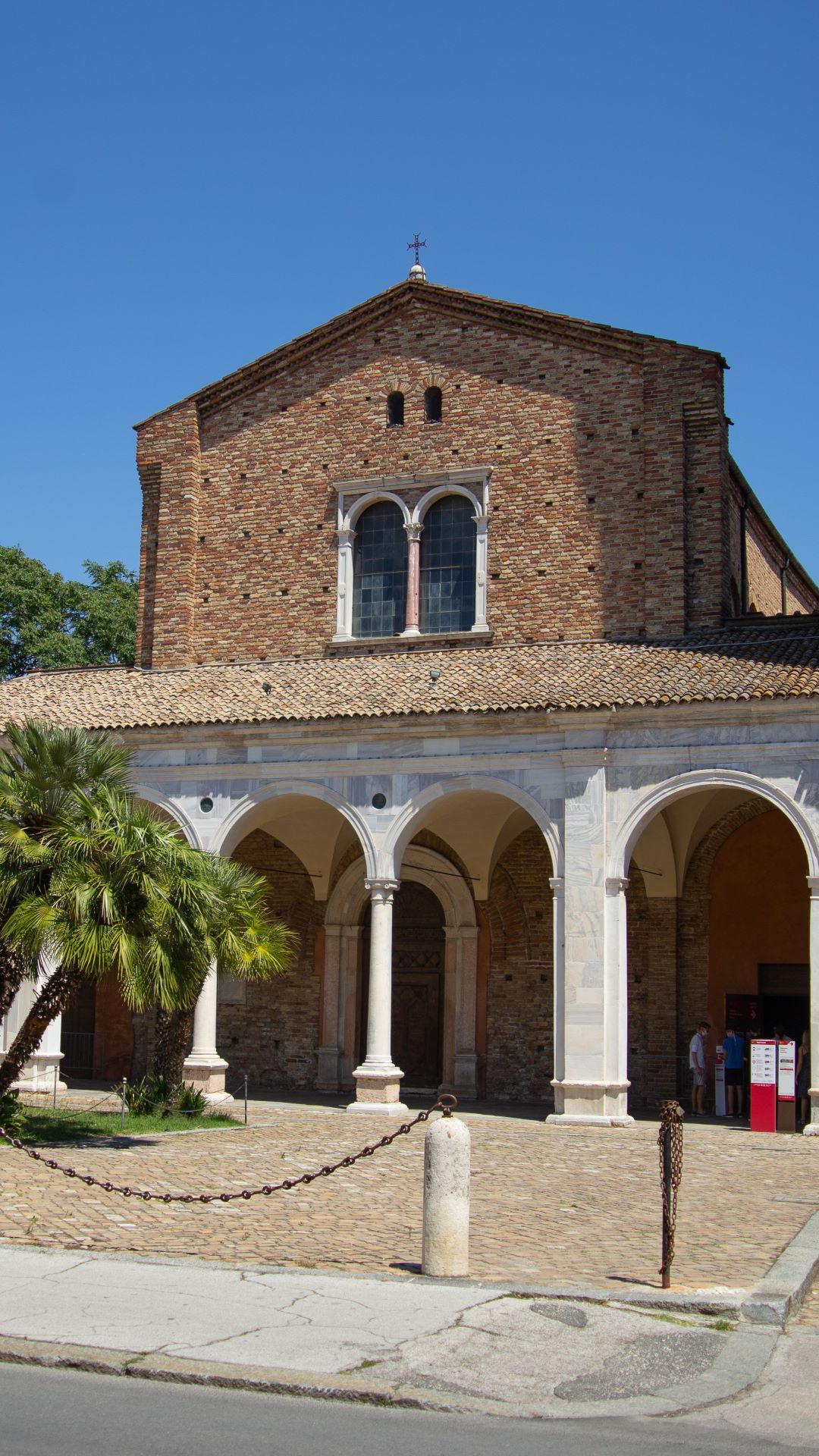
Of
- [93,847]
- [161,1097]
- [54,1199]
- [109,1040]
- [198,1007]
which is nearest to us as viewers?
[54,1199]

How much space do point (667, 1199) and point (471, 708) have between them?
12.1m

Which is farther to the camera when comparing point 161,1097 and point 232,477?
point 232,477

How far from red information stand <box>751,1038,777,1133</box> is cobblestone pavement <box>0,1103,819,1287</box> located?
70cm

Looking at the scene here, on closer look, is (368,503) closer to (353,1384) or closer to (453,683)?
(453,683)

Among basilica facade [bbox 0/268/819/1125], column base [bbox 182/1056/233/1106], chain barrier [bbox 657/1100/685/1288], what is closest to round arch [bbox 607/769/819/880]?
basilica facade [bbox 0/268/819/1125]

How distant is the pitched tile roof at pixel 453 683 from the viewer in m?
20.1

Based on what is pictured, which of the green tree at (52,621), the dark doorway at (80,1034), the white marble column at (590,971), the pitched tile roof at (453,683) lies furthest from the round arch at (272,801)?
the green tree at (52,621)

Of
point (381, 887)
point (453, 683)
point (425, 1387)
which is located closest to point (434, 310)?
point (453, 683)

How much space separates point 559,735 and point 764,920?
5119mm

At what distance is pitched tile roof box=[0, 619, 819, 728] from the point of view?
20.1 meters

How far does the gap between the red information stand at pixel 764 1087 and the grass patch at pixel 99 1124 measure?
6535 mm

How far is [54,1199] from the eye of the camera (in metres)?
11.7

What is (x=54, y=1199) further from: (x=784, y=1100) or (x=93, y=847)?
(x=784, y=1100)

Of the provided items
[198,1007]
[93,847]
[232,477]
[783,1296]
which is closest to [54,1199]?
[93,847]
